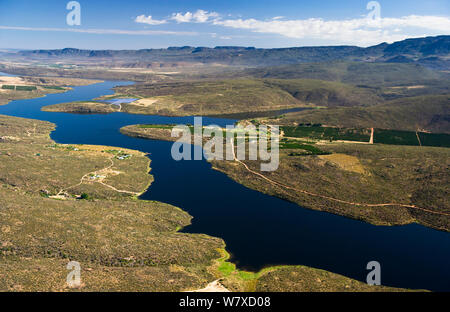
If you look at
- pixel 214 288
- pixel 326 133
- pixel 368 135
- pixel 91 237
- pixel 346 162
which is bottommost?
pixel 214 288

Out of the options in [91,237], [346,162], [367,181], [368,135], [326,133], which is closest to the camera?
[91,237]

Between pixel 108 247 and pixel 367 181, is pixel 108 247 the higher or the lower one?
the lower one

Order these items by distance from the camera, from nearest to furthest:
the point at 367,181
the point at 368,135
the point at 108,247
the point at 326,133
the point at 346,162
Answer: the point at 108,247, the point at 367,181, the point at 346,162, the point at 368,135, the point at 326,133

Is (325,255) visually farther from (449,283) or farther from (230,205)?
(230,205)

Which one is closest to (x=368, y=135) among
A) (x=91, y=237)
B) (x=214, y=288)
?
(x=214, y=288)

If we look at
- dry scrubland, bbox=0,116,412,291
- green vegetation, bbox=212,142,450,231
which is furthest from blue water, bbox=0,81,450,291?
green vegetation, bbox=212,142,450,231

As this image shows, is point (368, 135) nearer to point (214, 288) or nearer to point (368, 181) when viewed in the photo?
point (368, 181)

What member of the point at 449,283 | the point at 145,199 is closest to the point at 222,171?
the point at 145,199

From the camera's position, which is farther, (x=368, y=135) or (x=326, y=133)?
(x=326, y=133)
